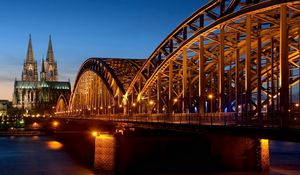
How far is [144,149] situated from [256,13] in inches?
865

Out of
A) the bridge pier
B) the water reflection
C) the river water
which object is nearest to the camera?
the bridge pier

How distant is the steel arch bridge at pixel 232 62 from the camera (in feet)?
106

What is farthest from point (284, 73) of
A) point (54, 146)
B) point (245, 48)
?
point (54, 146)

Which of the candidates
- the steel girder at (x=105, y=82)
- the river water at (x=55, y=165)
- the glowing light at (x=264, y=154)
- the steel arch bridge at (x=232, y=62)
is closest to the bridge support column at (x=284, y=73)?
the steel arch bridge at (x=232, y=62)

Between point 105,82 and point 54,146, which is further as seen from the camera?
point 54,146

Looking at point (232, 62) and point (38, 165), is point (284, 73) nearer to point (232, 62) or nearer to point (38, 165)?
point (232, 62)

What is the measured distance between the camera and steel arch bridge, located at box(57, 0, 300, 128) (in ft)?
106

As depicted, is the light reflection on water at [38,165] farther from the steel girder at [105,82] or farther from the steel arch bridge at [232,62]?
the steel girder at [105,82]

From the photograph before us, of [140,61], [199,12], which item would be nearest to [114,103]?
[140,61]

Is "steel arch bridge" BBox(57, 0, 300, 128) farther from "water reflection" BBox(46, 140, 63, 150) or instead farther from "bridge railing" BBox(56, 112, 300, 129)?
"water reflection" BBox(46, 140, 63, 150)

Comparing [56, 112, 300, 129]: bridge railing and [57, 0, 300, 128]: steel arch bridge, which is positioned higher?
[57, 0, 300, 128]: steel arch bridge

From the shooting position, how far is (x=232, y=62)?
57250 millimetres

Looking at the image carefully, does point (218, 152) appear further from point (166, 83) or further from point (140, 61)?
point (140, 61)

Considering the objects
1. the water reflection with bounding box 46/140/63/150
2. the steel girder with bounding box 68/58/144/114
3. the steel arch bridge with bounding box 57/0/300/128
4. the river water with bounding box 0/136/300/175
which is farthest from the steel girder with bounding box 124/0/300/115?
the water reflection with bounding box 46/140/63/150
